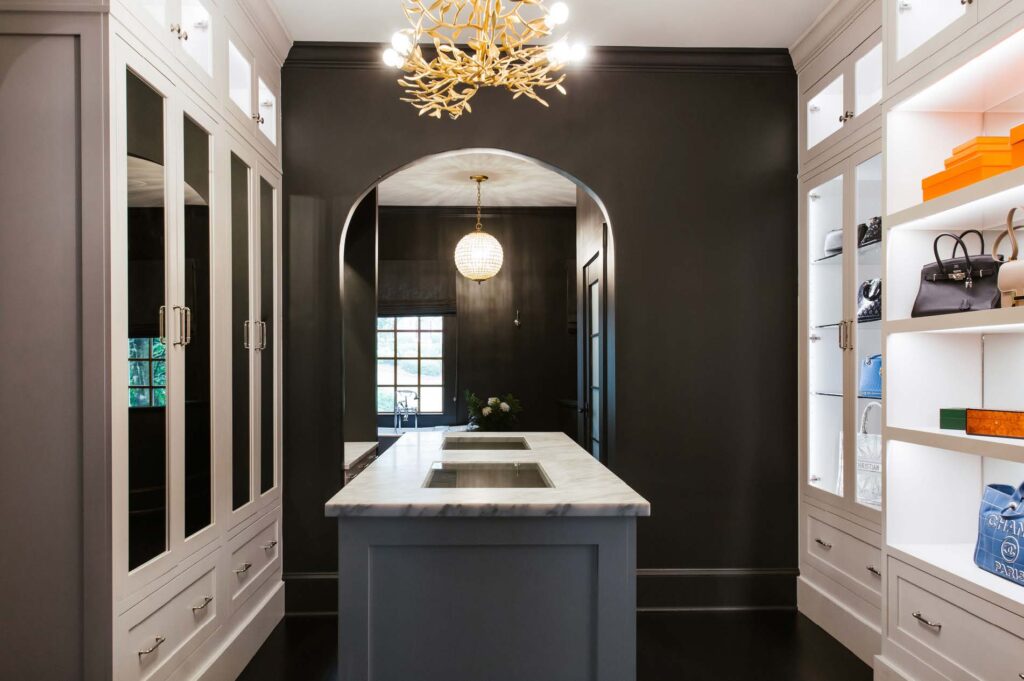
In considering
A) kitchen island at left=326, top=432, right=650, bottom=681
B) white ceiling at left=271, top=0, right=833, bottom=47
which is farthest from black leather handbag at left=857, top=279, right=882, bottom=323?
kitchen island at left=326, top=432, right=650, bottom=681

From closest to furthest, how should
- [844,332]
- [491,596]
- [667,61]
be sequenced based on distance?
[491,596]
[844,332]
[667,61]

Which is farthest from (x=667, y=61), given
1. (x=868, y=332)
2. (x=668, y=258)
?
(x=868, y=332)

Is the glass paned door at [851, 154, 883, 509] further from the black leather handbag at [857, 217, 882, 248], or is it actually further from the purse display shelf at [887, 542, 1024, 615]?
the purse display shelf at [887, 542, 1024, 615]

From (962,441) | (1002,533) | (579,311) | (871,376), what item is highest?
(579,311)

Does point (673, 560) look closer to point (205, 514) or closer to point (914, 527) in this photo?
point (914, 527)

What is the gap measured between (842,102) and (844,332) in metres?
1.11

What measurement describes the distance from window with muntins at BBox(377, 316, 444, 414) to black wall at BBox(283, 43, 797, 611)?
3.69 metres

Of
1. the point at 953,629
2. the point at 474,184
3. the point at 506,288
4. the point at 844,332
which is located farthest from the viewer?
the point at 506,288

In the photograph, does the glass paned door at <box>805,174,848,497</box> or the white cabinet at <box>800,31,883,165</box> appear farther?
the glass paned door at <box>805,174,848,497</box>

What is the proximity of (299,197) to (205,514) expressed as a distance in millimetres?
1802

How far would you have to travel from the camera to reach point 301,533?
365cm

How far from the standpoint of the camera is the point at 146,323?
6.92 ft

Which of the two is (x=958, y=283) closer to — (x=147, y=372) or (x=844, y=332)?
(x=844, y=332)

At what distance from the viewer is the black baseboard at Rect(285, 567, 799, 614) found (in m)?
3.70
